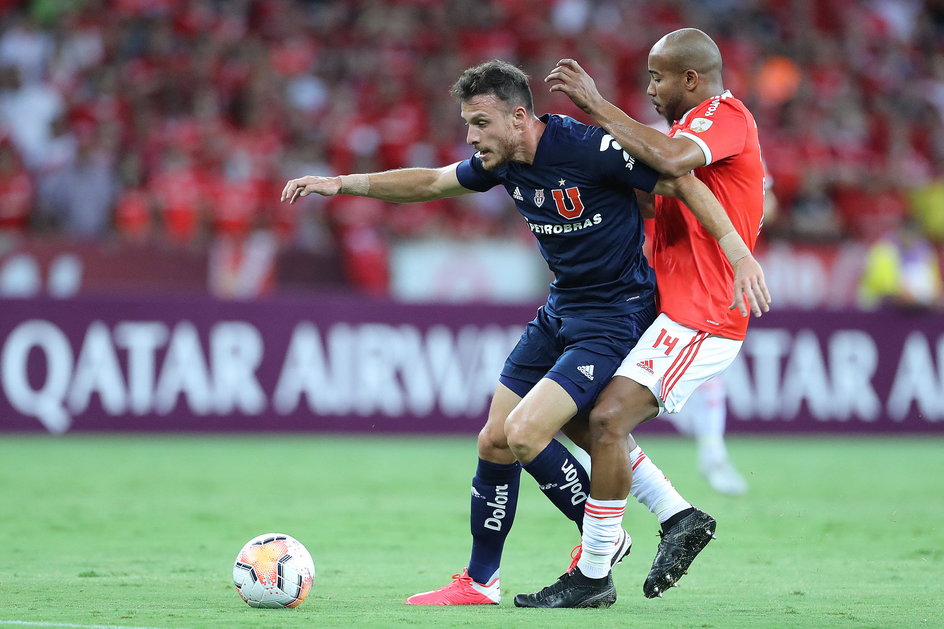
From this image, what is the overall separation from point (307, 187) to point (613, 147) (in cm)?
144

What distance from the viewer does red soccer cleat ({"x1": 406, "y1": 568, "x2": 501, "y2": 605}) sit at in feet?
19.9

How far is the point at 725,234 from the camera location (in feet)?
19.4

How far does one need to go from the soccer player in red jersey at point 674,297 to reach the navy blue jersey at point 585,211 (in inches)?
5.1

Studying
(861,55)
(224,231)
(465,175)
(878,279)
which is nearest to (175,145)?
(224,231)

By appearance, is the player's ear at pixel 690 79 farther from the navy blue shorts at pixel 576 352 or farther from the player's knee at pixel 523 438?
the player's knee at pixel 523 438

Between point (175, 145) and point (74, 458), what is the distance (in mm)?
4344

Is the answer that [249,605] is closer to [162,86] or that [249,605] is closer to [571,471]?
[571,471]

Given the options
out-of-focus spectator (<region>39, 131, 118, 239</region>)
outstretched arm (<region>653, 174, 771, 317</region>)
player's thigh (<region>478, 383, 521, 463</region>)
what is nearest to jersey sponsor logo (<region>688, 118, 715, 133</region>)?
outstretched arm (<region>653, 174, 771, 317</region>)

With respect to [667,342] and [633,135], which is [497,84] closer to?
[633,135]

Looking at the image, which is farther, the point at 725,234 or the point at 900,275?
the point at 900,275

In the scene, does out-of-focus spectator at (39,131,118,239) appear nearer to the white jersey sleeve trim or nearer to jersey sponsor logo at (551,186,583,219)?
jersey sponsor logo at (551,186,583,219)

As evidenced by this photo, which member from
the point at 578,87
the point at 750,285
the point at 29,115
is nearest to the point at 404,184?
the point at 578,87

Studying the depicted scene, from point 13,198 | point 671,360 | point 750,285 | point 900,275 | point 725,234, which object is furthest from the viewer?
point 900,275

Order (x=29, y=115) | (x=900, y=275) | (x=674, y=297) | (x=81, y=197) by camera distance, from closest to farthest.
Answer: (x=674, y=297) → (x=81, y=197) → (x=900, y=275) → (x=29, y=115)
